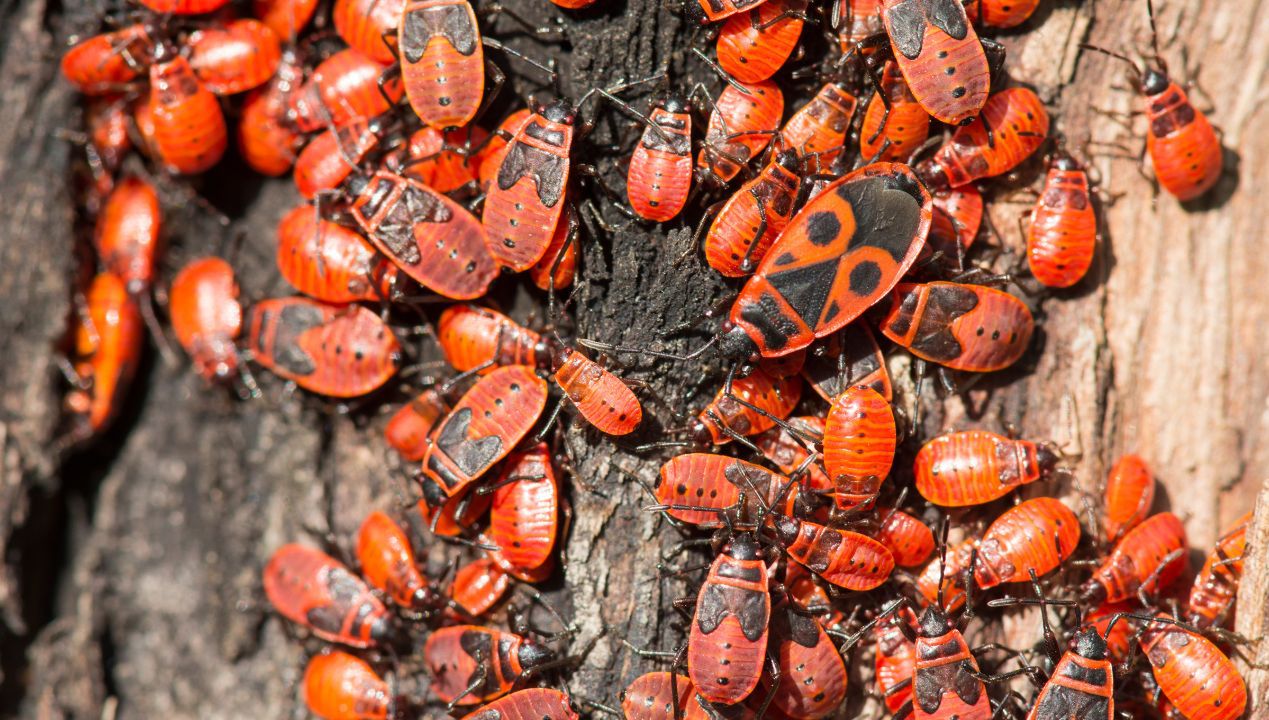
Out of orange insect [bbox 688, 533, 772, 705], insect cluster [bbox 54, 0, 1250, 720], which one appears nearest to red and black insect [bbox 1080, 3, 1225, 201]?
insect cluster [bbox 54, 0, 1250, 720]

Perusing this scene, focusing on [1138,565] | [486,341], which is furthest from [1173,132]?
[486,341]

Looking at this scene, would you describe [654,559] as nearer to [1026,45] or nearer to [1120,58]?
[1026,45]

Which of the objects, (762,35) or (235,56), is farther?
(235,56)

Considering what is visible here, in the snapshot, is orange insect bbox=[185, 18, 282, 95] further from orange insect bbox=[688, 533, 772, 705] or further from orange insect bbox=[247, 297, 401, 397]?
orange insect bbox=[688, 533, 772, 705]

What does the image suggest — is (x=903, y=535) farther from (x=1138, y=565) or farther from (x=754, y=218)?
(x=754, y=218)

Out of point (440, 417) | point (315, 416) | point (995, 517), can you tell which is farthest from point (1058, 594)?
point (315, 416)

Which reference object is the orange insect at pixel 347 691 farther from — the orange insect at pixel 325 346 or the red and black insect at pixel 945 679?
the red and black insect at pixel 945 679

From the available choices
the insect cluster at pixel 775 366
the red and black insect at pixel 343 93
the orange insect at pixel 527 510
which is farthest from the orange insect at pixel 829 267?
the red and black insect at pixel 343 93
